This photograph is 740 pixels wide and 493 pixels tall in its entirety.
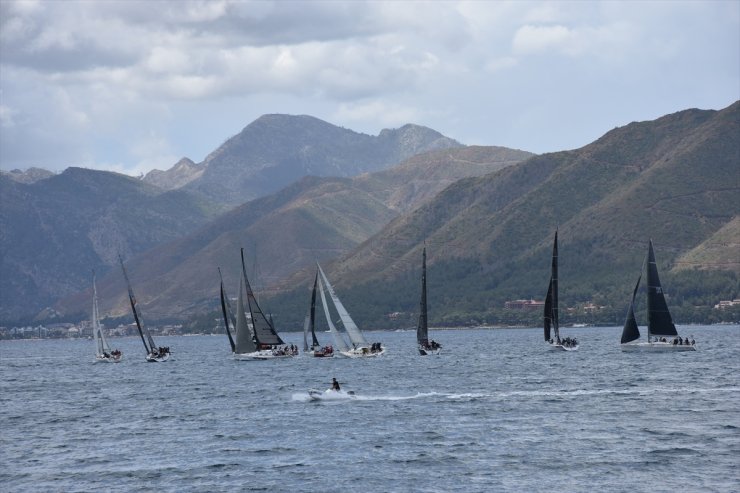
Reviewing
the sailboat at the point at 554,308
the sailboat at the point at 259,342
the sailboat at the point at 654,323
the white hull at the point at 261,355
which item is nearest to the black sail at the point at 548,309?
the sailboat at the point at 554,308

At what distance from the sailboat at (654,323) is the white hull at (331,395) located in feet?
219

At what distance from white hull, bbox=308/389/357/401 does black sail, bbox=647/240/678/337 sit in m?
68.3

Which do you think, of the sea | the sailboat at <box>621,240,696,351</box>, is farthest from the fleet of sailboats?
the sea

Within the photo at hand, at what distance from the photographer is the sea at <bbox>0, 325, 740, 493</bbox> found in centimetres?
7412

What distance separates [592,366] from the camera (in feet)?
516

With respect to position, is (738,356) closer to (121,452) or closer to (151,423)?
(151,423)

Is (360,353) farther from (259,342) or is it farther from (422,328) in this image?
(259,342)

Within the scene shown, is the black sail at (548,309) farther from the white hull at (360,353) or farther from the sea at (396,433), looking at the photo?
the white hull at (360,353)

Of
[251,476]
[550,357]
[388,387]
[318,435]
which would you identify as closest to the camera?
[251,476]

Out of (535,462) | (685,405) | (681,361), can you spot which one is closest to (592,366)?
(681,361)

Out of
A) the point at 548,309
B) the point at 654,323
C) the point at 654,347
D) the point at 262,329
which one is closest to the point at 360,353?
the point at 262,329

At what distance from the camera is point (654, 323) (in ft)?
588

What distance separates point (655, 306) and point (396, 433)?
92.4 m

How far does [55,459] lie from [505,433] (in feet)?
104
